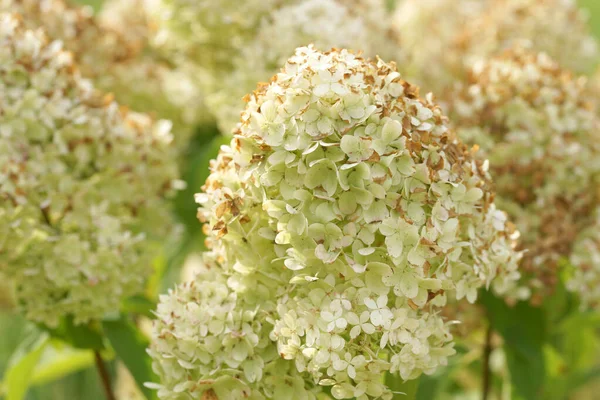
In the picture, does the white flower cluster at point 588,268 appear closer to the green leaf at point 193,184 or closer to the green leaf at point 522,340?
the green leaf at point 522,340

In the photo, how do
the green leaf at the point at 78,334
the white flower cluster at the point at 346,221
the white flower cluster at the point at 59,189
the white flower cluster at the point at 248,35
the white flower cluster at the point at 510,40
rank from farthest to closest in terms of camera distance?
1. the white flower cluster at the point at 510,40
2. the white flower cluster at the point at 248,35
3. the green leaf at the point at 78,334
4. the white flower cluster at the point at 59,189
5. the white flower cluster at the point at 346,221

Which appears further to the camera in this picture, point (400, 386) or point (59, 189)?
point (59, 189)

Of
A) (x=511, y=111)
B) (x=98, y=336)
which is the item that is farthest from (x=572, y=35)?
(x=98, y=336)

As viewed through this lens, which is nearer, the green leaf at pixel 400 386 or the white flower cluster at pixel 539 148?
the green leaf at pixel 400 386

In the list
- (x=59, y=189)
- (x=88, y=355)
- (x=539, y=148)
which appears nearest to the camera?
(x=59, y=189)

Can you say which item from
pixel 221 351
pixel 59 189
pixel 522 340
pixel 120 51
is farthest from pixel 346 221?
pixel 120 51

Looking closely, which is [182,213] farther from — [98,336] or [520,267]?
[520,267]

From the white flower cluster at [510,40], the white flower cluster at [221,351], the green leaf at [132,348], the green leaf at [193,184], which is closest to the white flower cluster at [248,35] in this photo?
the green leaf at [193,184]

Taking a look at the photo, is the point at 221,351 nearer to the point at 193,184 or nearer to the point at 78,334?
the point at 78,334
